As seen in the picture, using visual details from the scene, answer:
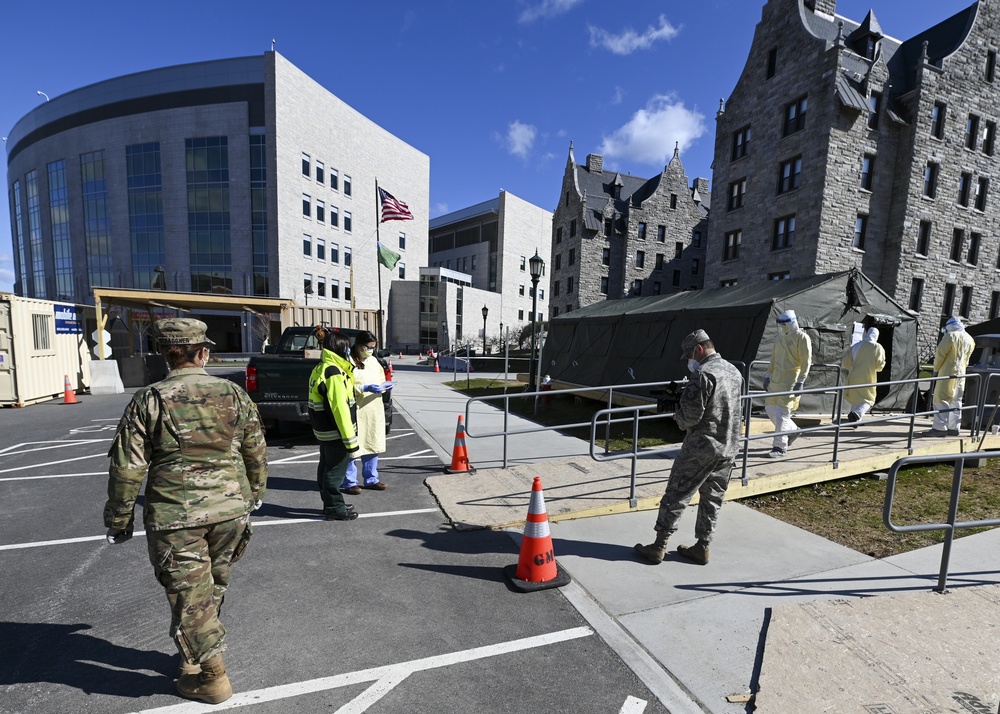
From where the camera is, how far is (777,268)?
76.9ft

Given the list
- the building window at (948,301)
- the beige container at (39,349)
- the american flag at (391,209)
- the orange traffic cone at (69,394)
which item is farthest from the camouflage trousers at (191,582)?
the building window at (948,301)

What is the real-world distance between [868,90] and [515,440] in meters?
25.5

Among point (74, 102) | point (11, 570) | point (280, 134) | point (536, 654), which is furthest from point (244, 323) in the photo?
point (536, 654)

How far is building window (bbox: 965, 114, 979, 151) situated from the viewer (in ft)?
78.0

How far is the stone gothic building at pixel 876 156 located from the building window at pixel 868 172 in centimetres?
5

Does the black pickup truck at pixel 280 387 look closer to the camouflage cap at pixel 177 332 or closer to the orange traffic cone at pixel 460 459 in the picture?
the orange traffic cone at pixel 460 459

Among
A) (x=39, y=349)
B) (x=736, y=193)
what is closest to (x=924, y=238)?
(x=736, y=193)

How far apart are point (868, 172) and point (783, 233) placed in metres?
4.60

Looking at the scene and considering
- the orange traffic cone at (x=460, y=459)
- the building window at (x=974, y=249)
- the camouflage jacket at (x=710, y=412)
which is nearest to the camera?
the camouflage jacket at (x=710, y=412)

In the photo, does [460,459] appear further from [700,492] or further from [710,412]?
[710,412]

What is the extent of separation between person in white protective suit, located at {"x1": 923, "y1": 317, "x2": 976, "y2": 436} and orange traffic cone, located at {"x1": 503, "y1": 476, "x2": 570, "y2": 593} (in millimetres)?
7834

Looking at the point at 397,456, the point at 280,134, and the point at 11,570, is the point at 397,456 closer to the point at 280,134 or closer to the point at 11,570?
the point at 11,570

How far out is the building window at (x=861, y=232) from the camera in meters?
22.5

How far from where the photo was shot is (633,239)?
3919 cm
